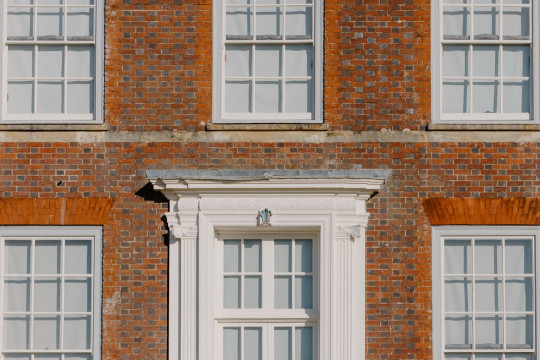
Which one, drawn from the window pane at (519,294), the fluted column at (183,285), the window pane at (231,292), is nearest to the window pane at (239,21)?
the fluted column at (183,285)

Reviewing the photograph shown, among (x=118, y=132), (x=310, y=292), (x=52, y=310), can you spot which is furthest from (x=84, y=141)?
(x=310, y=292)

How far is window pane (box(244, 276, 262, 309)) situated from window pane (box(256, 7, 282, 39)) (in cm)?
292

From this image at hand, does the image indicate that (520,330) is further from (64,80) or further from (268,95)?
(64,80)

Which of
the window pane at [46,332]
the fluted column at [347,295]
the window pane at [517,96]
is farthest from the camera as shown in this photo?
the window pane at [517,96]

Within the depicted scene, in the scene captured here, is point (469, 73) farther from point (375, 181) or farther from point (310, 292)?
point (310, 292)

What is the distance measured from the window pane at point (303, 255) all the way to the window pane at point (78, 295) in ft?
8.02

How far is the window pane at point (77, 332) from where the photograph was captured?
13.2 meters

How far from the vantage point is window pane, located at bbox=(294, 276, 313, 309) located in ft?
43.3

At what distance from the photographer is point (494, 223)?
512 inches

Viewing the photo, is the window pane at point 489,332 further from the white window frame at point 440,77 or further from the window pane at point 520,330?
the white window frame at point 440,77

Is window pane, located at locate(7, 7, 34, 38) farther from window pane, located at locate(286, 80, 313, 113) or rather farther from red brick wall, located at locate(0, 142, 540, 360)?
window pane, located at locate(286, 80, 313, 113)

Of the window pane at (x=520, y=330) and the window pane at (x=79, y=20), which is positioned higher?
the window pane at (x=79, y=20)

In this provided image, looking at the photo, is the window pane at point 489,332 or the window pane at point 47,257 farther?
the window pane at point 47,257

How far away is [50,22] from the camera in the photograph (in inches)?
534
